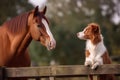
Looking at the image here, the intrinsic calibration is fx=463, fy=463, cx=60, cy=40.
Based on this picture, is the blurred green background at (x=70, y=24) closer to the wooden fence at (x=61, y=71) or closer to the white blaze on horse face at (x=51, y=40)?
the white blaze on horse face at (x=51, y=40)

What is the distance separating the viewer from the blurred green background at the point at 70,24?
94.9 feet

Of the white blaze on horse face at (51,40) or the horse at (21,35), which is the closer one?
the white blaze on horse face at (51,40)

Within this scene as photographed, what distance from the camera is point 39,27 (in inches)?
292

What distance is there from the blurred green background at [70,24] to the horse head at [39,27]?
19667 millimetres

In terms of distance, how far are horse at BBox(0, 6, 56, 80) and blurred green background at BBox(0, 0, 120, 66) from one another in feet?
63.9

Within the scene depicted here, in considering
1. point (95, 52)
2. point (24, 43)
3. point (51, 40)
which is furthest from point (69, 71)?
point (24, 43)

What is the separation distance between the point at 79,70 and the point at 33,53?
28808mm

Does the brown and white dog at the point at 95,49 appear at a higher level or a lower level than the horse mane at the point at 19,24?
lower

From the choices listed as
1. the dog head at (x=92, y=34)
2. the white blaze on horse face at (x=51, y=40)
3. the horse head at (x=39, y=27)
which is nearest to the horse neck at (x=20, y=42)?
the horse head at (x=39, y=27)

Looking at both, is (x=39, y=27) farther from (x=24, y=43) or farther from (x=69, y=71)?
(x=69, y=71)

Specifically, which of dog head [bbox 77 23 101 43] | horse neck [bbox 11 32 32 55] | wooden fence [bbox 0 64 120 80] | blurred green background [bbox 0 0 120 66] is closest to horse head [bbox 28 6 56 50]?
horse neck [bbox 11 32 32 55]

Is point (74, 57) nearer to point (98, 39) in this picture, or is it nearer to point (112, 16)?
point (112, 16)

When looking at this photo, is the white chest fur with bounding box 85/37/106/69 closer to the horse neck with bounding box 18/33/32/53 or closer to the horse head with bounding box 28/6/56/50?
the horse head with bounding box 28/6/56/50

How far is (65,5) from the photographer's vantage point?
5016 centimetres
